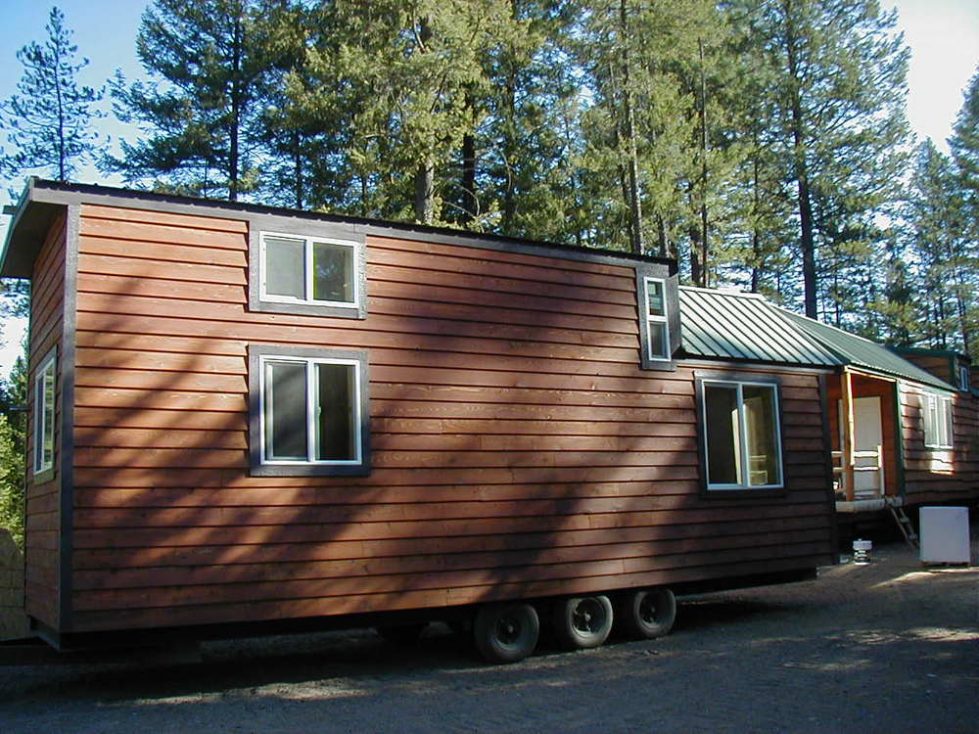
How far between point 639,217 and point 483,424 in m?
16.5

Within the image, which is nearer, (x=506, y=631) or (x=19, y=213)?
(x=19, y=213)

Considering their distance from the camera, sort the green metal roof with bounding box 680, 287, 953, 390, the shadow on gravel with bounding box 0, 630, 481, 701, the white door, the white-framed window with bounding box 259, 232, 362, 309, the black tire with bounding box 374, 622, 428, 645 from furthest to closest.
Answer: the white door, the green metal roof with bounding box 680, 287, 953, 390, the black tire with bounding box 374, 622, 428, 645, the white-framed window with bounding box 259, 232, 362, 309, the shadow on gravel with bounding box 0, 630, 481, 701

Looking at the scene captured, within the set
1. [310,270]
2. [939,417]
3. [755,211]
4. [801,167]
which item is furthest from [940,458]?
[310,270]

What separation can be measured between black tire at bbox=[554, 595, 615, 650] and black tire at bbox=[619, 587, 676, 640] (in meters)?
0.23

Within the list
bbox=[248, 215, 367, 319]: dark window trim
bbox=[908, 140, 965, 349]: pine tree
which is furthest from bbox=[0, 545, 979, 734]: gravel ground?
bbox=[908, 140, 965, 349]: pine tree

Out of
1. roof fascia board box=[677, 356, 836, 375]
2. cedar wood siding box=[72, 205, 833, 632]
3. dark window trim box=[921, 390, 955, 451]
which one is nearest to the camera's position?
cedar wood siding box=[72, 205, 833, 632]

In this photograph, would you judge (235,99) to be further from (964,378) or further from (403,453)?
(964,378)

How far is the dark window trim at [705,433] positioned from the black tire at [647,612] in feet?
4.50

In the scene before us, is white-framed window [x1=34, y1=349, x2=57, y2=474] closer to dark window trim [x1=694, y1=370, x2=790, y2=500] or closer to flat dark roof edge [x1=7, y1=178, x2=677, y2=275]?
flat dark roof edge [x1=7, y1=178, x2=677, y2=275]

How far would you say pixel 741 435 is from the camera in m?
13.6

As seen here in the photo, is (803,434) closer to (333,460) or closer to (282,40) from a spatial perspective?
(333,460)

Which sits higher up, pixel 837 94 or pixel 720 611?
pixel 837 94

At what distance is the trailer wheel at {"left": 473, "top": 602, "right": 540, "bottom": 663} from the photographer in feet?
36.1

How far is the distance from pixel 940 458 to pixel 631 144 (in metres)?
11.1
